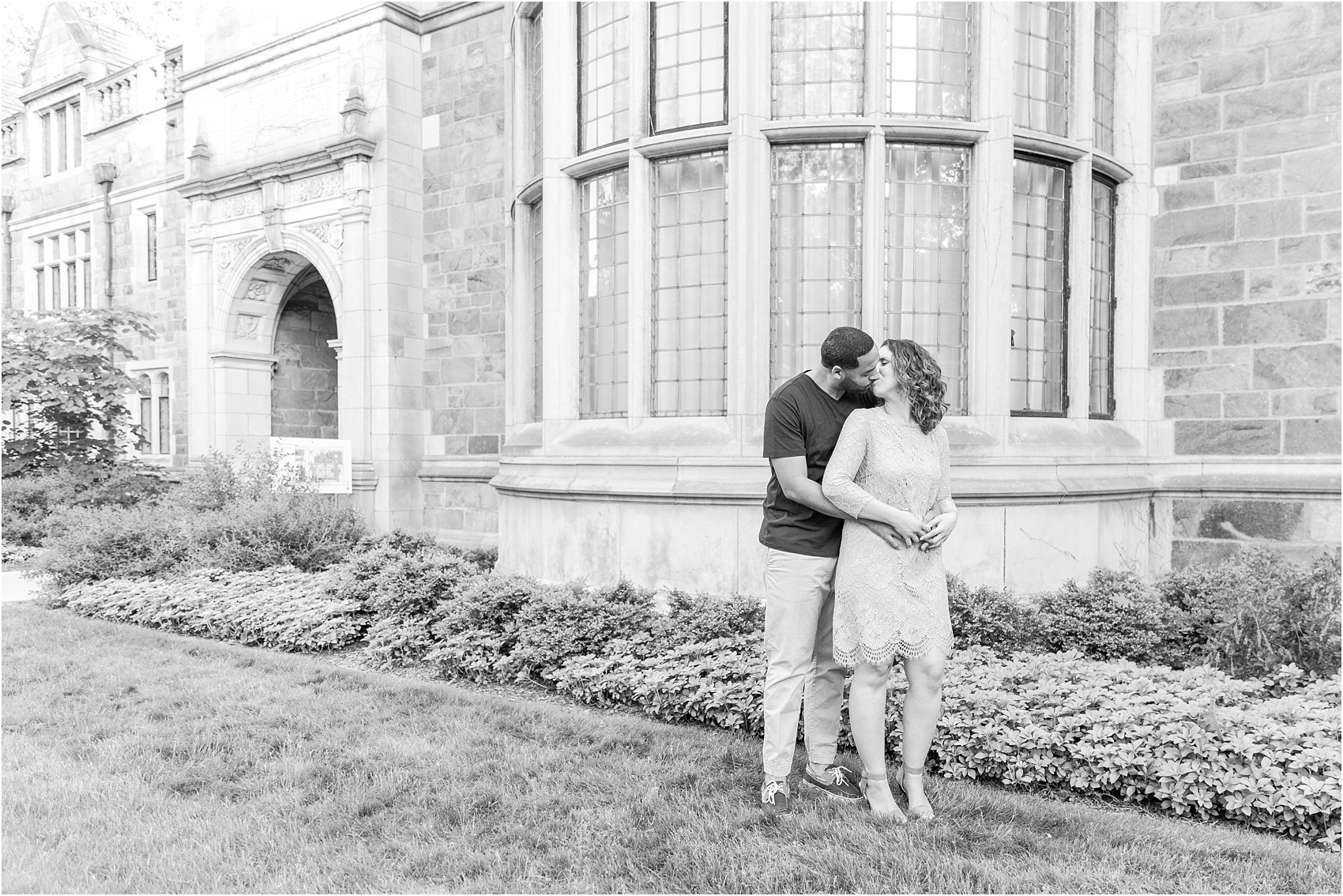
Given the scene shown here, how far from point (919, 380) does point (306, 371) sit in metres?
12.1

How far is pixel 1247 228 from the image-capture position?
686 centimetres

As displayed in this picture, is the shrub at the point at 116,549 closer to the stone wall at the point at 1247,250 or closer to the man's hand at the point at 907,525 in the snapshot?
the man's hand at the point at 907,525

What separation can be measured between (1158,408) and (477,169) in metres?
7.33

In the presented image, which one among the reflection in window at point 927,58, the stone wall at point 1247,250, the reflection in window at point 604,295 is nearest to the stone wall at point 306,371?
the reflection in window at point 604,295

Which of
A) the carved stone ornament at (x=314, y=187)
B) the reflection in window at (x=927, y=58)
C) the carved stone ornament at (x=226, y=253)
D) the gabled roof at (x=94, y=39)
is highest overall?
the gabled roof at (x=94, y=39)

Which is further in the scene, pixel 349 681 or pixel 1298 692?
pixel 349 681

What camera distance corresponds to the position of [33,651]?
20.0 feet

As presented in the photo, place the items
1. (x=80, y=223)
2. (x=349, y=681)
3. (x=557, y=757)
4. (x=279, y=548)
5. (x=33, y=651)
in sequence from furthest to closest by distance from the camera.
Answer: (x=80, y=223)
(x=279, y=548)
(x=33, y=651)
(x=349, y=681)
(x=557, y=757)

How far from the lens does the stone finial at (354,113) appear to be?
10781mm

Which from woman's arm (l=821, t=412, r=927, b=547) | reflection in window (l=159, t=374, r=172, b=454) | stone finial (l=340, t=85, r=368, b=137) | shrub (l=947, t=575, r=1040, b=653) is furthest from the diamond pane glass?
reflection in window (l=159, t=374, r=172, b=454)

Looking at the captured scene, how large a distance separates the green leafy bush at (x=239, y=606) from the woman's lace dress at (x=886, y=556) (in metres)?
4.15

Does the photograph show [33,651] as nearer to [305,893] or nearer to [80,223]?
[305,893]

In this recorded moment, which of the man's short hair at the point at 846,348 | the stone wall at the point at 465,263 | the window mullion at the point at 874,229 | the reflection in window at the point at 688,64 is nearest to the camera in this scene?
the man's short hair at the point at 846,348

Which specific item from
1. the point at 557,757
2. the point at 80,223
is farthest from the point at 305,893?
the point at 80,223
